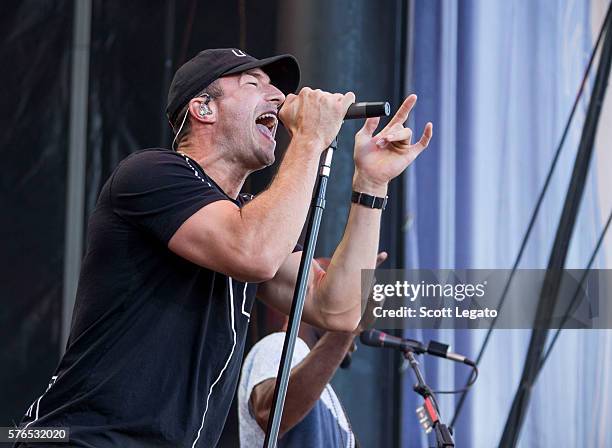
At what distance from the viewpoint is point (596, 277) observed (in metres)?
3.13

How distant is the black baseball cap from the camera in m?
2.26

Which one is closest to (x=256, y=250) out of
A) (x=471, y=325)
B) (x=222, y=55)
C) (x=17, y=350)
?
(x=222, y=55)

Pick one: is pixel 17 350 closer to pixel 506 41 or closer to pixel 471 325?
pixel 471 325

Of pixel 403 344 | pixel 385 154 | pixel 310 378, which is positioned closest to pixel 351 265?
pixel 385 154

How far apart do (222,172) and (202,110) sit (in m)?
0.16

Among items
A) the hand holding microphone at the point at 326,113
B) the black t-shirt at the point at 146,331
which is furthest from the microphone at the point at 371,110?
the black t-shirt at the point at 146,331

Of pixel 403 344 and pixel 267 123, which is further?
pixel 403 344

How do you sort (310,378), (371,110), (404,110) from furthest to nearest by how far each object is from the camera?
(310,378)
(404,110)
(371,110)

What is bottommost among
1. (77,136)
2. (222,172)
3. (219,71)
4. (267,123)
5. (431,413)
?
(431,413)

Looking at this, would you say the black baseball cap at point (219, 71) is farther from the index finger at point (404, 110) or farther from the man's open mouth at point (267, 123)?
the index finger at point (404, 110)

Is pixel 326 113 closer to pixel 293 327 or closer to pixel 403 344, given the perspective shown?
pixel 293 327

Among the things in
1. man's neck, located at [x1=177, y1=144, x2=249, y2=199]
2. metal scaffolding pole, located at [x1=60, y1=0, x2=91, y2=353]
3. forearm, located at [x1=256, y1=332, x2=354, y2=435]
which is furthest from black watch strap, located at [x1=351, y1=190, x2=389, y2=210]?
metal scaffolding pole, located at [x1=60, y1=0, x2=91, y2=353]

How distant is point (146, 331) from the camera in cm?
190

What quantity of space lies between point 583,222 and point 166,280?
67.3 inches
